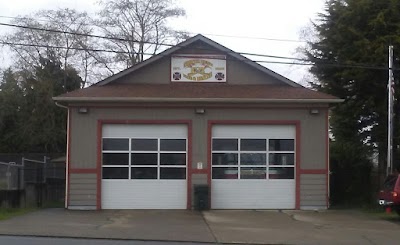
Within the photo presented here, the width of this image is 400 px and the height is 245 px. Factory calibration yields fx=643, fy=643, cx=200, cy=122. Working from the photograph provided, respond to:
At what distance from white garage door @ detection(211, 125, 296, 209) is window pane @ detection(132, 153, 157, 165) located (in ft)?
7.46

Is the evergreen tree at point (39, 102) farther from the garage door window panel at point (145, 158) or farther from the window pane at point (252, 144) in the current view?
the window pane at point (252, 144)

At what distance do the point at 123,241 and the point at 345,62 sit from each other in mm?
17212

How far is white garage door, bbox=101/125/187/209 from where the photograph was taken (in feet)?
79.3

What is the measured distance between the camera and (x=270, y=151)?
24625 mm

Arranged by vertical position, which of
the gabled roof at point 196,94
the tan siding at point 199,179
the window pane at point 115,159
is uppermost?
the gabled roof at point 196,94

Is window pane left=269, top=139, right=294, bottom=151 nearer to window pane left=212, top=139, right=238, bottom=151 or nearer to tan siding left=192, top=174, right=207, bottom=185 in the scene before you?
window pane left=212, top=139, right=238, bottom=151

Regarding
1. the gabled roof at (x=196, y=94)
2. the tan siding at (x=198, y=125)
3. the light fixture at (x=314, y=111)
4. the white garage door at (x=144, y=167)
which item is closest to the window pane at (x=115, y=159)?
the white garage door at (x=144, y=167)

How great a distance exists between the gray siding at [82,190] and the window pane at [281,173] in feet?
21.9

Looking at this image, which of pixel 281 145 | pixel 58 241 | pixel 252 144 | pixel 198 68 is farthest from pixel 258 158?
pixel 58 241

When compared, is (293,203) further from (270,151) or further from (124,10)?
(124,10)

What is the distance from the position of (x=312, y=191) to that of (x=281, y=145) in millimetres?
2086

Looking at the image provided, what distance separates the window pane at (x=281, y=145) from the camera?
24562mm

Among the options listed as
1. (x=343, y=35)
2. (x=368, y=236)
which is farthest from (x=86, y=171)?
(x=343, y=35)

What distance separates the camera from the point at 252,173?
80.5ft
